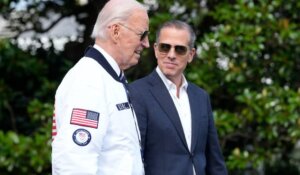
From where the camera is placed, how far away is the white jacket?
2.92 meters

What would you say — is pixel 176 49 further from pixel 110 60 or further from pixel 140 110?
pixel 110 60

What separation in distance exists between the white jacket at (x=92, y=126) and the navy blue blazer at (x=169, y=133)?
95 cm

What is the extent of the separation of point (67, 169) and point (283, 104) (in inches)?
160

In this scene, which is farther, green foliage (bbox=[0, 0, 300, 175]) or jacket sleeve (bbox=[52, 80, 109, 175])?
green foliage (bbox=[0, 0, 300, 175])

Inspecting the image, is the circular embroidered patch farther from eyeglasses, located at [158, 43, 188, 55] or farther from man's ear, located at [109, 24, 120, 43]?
eyeglasses, located at [158, 43, 188, 55]

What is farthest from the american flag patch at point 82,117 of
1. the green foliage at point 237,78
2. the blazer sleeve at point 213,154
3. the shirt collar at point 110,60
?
the green foliage at point 237,78

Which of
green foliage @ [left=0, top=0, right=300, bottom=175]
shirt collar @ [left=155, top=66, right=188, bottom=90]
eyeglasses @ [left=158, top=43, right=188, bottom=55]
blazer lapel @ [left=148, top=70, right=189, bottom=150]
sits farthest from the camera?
green foliage @ [left=0, top=0, right=300, bottom=175]

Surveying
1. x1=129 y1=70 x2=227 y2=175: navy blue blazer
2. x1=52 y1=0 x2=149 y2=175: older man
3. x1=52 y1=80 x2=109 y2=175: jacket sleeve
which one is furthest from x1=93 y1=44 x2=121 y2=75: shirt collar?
x1=129 y1=70 x2=227 y2=175: navy blue blazer

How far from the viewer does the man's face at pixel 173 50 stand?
4469 millimetres

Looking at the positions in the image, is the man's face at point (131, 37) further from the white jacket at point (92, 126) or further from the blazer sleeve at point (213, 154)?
the blazer sleeve at point (213, 154)

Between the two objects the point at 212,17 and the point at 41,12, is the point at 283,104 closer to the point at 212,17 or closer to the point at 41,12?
the point at 212,17

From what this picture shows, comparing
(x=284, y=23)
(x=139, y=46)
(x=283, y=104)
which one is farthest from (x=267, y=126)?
(x=139, y=46)

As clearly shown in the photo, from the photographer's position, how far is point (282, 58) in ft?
23.2

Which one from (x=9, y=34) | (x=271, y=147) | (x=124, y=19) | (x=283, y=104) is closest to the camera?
(x=124, y=19)
